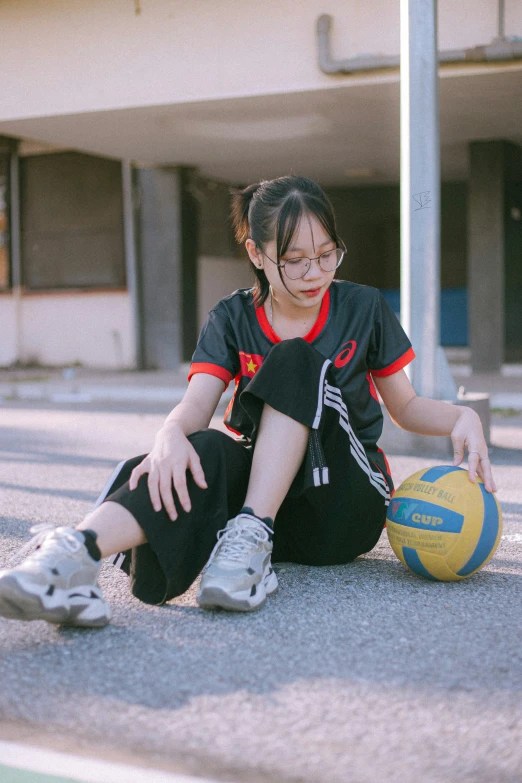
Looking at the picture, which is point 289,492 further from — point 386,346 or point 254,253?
point 254,253

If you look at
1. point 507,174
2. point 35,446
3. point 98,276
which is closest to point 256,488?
point 35,446

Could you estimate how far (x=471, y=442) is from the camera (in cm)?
262

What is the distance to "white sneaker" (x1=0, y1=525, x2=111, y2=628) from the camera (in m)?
2.13

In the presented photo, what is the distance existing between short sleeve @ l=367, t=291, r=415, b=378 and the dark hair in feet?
1.05

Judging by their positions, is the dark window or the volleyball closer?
the volleyball

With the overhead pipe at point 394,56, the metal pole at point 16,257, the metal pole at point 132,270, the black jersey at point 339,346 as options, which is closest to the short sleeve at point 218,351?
the black jersey at point 339,346

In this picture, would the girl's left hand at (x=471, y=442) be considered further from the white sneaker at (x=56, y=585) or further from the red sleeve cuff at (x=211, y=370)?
the white sneaker at (x=56, y=585)

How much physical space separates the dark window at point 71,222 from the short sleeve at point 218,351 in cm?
1079

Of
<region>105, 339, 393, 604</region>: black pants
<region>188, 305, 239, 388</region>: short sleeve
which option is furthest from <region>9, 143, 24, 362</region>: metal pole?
<region>105, 339, 393, 604</region>: black pants

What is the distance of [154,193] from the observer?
42.7ft

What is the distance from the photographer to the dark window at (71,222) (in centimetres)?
1351

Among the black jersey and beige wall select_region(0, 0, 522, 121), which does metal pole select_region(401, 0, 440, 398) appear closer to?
beige wall select_region(0, 0, 522, 121)

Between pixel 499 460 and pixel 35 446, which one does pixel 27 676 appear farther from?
pixel 35 446

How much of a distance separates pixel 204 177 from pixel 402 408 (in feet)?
38.9
